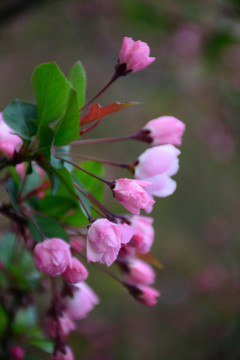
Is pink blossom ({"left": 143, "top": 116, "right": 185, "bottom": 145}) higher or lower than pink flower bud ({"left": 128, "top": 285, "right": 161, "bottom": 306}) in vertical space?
higher

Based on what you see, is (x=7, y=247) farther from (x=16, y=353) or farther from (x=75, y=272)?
(x=75, y=272)

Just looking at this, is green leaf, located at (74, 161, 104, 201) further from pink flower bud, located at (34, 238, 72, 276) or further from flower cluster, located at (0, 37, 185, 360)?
pink flower bud, located at (34, 238, 72, 276)

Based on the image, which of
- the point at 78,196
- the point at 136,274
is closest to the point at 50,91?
the point at 78,196

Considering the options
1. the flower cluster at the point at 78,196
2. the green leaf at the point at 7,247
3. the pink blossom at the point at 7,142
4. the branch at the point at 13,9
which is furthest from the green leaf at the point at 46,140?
the branch at the point at 13,9

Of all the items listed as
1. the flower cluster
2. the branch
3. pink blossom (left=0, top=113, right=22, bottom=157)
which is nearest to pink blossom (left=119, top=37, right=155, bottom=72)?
the flower cluster

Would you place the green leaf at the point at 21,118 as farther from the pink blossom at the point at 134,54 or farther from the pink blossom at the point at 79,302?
the pink blossom at the point at 79,302

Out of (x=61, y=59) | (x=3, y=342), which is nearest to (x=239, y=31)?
(x=3, y=342)
